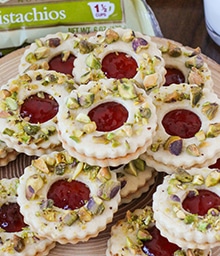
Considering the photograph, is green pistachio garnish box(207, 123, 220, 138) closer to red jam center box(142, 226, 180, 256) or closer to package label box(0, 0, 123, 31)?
red jam center box(142, 226, 180, 256)

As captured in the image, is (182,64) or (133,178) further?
(182,64)

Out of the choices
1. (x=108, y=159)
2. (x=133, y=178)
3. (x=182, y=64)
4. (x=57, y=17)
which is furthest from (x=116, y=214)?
(x=57, y=17)

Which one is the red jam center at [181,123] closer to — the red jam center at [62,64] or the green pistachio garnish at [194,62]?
the green pistachio garnish at [194,62]

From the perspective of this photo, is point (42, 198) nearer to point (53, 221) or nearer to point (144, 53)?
point (53, 221)

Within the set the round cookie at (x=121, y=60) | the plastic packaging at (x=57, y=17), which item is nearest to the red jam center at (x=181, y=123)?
the round cookie at (x=121, y=60)

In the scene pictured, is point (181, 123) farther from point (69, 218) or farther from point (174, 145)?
point (69, 218)

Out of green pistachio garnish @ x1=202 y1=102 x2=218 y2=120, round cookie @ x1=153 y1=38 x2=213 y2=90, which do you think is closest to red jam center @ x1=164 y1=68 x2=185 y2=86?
round cookie @ x1=153 y1=38 x2=213 y2=90

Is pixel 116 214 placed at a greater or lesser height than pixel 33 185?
lesser
